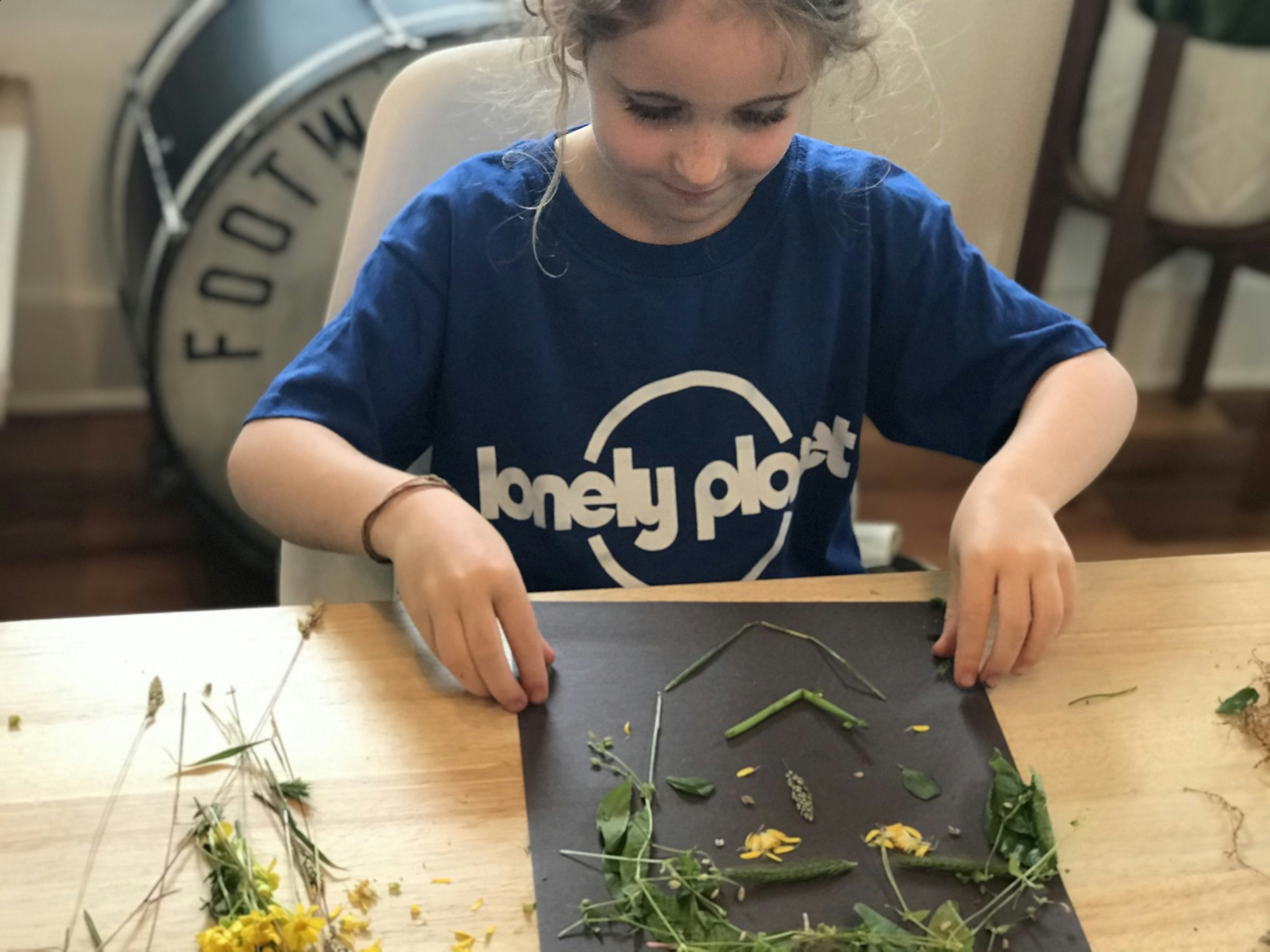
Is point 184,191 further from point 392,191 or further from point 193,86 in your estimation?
point 392,191

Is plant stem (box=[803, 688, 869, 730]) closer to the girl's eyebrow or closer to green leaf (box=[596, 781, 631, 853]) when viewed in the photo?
green leaf (box=[596, 781, 631, 853])

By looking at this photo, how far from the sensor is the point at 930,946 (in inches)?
23.5

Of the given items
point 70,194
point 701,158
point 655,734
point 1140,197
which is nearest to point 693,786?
point 655,734

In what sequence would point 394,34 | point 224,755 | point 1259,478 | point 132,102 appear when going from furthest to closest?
1. point 1259,478
2. point 132,102
3. point 394,34
4. point 224,755

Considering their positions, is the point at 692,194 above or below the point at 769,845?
above

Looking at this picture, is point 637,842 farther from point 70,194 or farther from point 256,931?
point 70,194

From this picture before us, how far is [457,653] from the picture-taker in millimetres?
721

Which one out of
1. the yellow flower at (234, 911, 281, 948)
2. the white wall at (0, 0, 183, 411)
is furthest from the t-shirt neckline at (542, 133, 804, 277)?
the white wall at (0, 0, 183, 411)

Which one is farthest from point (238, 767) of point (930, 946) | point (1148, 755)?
point (1148, 755)

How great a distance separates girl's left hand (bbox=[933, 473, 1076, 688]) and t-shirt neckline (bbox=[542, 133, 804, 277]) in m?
0.29

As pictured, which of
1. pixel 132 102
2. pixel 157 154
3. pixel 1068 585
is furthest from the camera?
pixel 132 102

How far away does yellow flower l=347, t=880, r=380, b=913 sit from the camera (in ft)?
1.99

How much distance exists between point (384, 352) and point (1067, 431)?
0.49m

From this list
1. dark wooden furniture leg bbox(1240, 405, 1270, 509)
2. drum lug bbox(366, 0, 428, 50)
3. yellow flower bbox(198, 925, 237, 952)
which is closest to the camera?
yellow flower bbox(198, 925, 237, 952)
